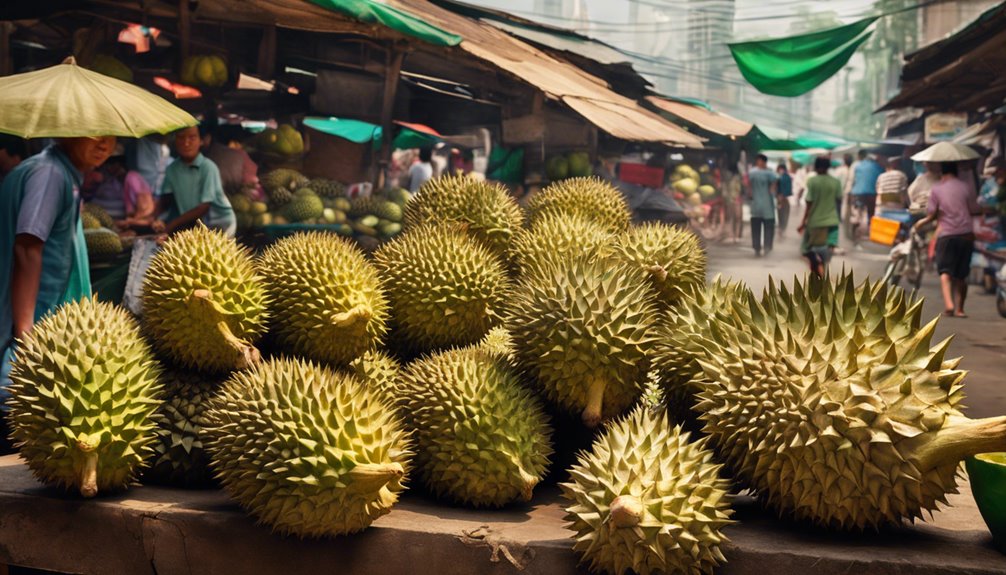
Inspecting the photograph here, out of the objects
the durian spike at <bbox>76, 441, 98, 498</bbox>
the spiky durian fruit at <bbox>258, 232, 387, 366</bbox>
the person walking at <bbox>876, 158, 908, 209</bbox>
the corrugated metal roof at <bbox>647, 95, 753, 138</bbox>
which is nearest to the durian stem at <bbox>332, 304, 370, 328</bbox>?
the spiky durian fruit at <bbox>258, 232, 387, 366</bbox>

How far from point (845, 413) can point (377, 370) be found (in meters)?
1.08

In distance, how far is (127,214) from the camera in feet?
23.5

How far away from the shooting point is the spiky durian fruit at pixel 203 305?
1.92 metres

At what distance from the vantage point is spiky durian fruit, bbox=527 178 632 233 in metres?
2.66

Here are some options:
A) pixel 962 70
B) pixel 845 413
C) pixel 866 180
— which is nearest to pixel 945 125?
pixel 866 180

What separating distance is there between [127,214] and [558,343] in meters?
6.30

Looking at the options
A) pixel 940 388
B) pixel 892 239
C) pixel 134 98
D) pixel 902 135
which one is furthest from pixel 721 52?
pixel 940 388

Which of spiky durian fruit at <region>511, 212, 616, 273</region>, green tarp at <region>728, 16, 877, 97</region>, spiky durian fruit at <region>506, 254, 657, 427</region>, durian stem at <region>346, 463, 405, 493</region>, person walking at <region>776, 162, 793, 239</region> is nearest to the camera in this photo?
durian stem at <region>346, 463, 405, 493</region>

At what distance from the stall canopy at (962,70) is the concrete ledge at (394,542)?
22.6 ft

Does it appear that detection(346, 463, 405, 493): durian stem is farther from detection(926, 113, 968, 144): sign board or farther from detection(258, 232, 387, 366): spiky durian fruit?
detection(926, 113, 968, 144): sign board

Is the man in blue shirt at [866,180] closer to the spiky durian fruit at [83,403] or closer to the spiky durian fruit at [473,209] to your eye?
the spiky durian fruit at [473,209]

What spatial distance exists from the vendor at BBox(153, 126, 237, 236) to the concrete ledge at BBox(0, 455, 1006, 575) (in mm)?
4887

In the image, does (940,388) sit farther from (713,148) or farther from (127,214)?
Answer: (713,148)

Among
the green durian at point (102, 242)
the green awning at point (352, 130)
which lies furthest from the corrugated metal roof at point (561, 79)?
the green durian at point (102, 242)
